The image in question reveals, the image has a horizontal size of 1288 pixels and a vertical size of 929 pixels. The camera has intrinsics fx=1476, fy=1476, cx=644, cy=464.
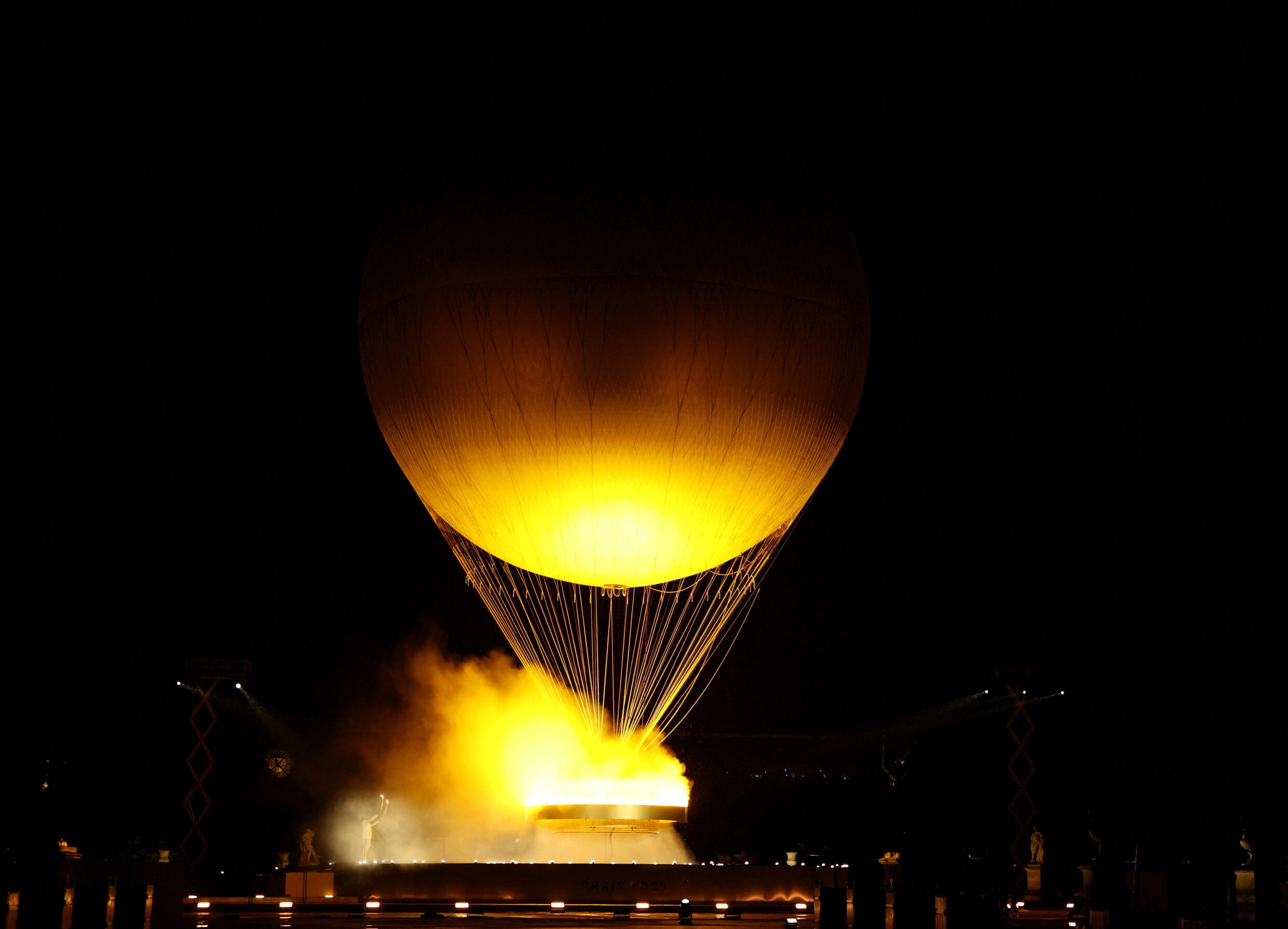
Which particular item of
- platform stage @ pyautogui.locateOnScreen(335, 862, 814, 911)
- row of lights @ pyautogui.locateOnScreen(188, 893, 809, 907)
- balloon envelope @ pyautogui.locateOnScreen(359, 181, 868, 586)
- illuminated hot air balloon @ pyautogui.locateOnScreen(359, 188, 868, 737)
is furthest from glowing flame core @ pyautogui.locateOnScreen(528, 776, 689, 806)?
balloon envelope @ pyautogui.locateOnScreen(359, 181, 868, 586)

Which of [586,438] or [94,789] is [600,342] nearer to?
[586,438]

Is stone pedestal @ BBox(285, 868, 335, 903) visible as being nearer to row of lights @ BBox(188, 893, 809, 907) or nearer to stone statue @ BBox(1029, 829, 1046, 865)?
row of lights @ BBox(188, 893, 809, 907)

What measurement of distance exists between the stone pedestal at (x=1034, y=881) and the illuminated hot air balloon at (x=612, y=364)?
1532 centimetres

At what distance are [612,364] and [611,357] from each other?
0.10m

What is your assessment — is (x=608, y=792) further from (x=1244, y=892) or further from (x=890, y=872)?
(x=1244, y=892)

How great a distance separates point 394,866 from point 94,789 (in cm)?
1681

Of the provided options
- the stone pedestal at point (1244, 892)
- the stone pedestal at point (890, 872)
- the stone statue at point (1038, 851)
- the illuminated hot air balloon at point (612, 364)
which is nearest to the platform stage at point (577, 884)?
the stone pedestal at point (890, 872)

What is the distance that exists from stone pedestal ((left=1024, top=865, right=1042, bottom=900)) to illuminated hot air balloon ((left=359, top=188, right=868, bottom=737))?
1532 centimetres

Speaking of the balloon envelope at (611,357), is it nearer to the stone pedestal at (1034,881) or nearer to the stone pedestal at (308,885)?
the stone pedestal at (308,885)

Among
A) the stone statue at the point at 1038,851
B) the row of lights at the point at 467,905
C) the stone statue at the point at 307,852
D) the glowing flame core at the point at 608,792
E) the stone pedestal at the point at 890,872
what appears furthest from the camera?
the stone statue at the point at 1038,851

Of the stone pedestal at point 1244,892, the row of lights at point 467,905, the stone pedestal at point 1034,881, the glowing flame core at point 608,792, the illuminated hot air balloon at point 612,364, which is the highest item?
the illuminated hot air balloon at point 612,364

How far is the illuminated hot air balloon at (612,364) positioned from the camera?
20312 millimetres

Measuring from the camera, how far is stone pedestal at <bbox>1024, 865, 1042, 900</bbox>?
113 ft

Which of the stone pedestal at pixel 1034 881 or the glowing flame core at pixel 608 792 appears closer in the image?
Result: the glowing flame core at pixel 608 792
